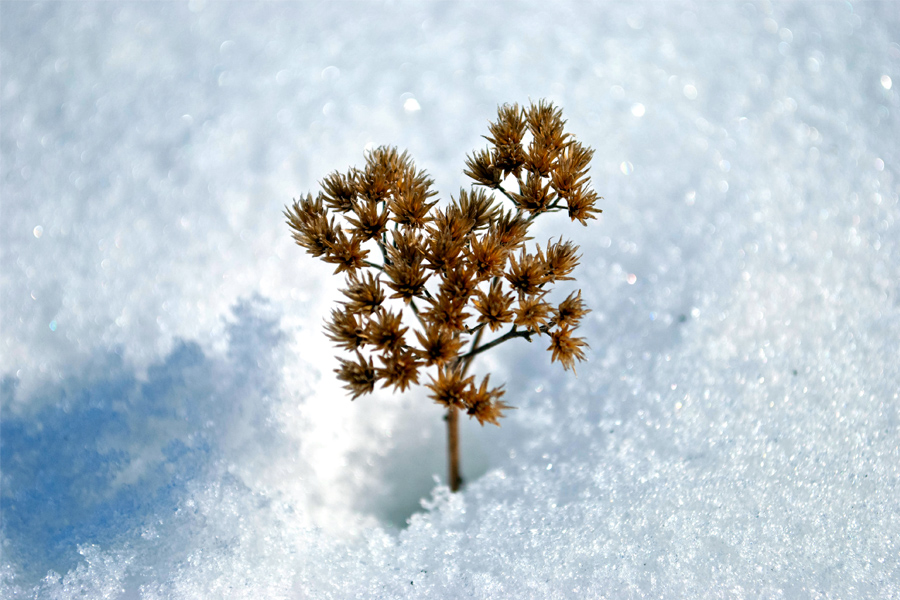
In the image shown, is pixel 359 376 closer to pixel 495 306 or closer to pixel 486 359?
pixel 495 306

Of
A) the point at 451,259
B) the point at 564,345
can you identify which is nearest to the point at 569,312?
the point at 564,345

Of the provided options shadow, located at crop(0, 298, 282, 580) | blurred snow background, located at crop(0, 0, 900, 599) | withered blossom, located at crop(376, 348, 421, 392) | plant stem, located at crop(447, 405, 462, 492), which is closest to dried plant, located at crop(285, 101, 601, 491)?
withered blossom, located at crop(376, 348, 421, 392)

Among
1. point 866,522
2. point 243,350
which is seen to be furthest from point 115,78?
point 866,522

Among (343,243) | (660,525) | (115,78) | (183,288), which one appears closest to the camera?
(343,243)

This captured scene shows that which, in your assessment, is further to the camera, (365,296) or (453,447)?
(453,447)

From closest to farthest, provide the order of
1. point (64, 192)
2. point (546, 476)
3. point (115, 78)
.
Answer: point (546, 476)
point (64, 192)
point (115, 78)

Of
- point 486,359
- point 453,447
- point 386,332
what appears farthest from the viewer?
point 486,359

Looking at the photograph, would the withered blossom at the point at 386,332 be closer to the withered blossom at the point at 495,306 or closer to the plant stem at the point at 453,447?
the withered blossom at the point at 495,306

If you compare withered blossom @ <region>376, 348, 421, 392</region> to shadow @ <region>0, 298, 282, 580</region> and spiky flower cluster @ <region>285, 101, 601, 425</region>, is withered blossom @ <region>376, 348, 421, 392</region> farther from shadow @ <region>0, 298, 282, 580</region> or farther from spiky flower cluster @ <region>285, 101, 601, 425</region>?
shadow @ <region>0, 298, 282, 580</region>

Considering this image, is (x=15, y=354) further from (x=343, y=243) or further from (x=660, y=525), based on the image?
(x=660, y=525)
